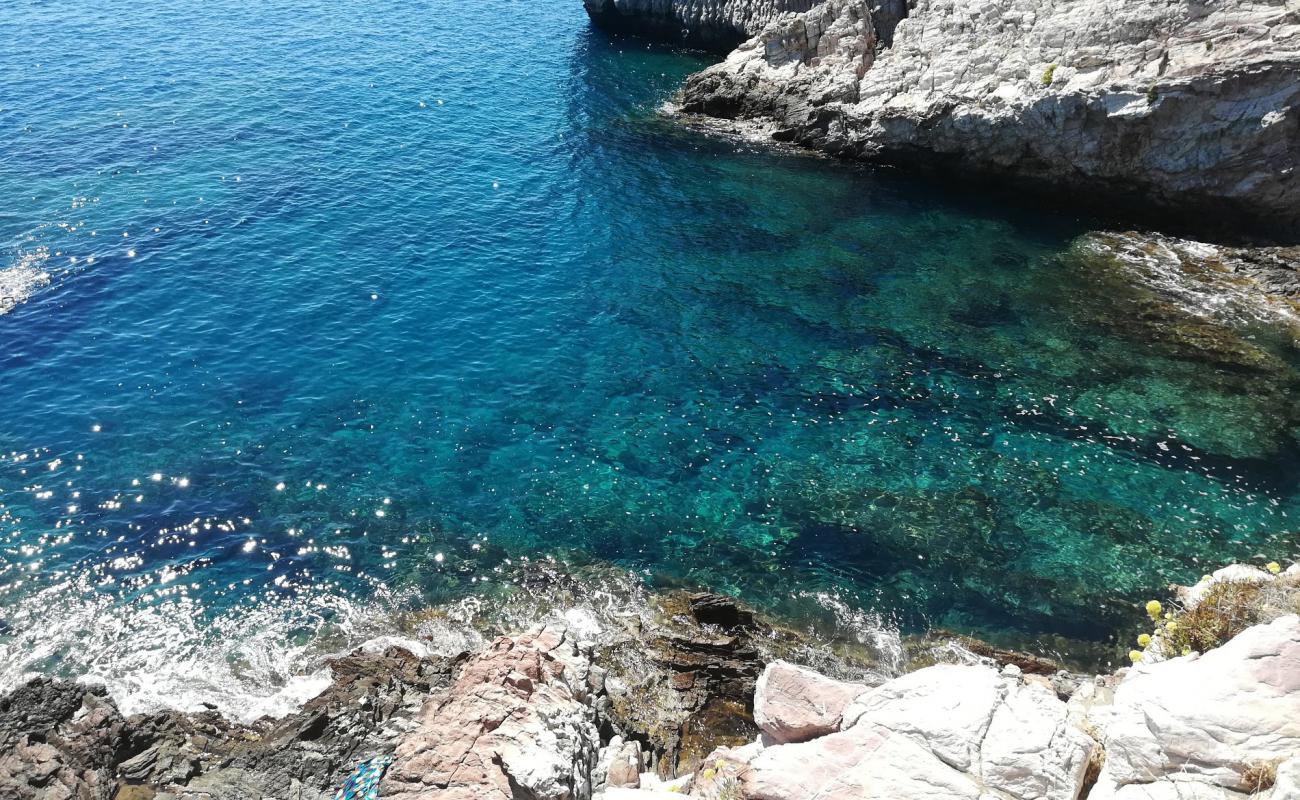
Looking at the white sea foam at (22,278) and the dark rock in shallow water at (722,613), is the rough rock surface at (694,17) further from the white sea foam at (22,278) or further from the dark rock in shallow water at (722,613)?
the white sea foam at (22,278)

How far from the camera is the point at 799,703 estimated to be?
18016 millimetres

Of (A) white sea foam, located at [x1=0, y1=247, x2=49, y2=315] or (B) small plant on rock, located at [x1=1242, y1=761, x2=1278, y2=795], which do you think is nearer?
(B) small plant on rock, located at [x1=1242, y1=761, x2=1278, y2=795]

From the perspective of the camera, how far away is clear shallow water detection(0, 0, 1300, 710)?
2697cm

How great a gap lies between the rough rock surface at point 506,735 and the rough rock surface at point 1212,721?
11.0m

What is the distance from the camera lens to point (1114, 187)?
46.1 meters

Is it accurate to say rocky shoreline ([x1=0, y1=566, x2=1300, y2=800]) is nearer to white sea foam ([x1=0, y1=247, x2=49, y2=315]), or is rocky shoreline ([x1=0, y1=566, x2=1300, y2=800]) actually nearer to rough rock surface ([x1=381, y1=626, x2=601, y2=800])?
rough rock surface ([x1=381, y1=626, x2=601, y2=800])

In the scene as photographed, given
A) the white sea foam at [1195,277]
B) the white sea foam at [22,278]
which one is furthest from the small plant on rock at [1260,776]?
the white sea foam at [22,278]

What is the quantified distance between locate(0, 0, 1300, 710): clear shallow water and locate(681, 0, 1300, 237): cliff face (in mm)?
3648

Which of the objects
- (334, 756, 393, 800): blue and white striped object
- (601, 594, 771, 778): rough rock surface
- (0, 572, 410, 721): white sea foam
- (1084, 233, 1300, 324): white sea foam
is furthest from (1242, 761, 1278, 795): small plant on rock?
(1084, 233, 1300, 324): white sea foam

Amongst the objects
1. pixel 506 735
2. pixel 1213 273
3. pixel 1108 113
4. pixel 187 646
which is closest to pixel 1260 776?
pixel 506 735

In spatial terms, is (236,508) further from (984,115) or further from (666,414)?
(984,115)

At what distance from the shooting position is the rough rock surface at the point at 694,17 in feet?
233

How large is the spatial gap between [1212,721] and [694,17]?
7660 centimetres

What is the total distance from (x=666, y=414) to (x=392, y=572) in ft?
42.5
